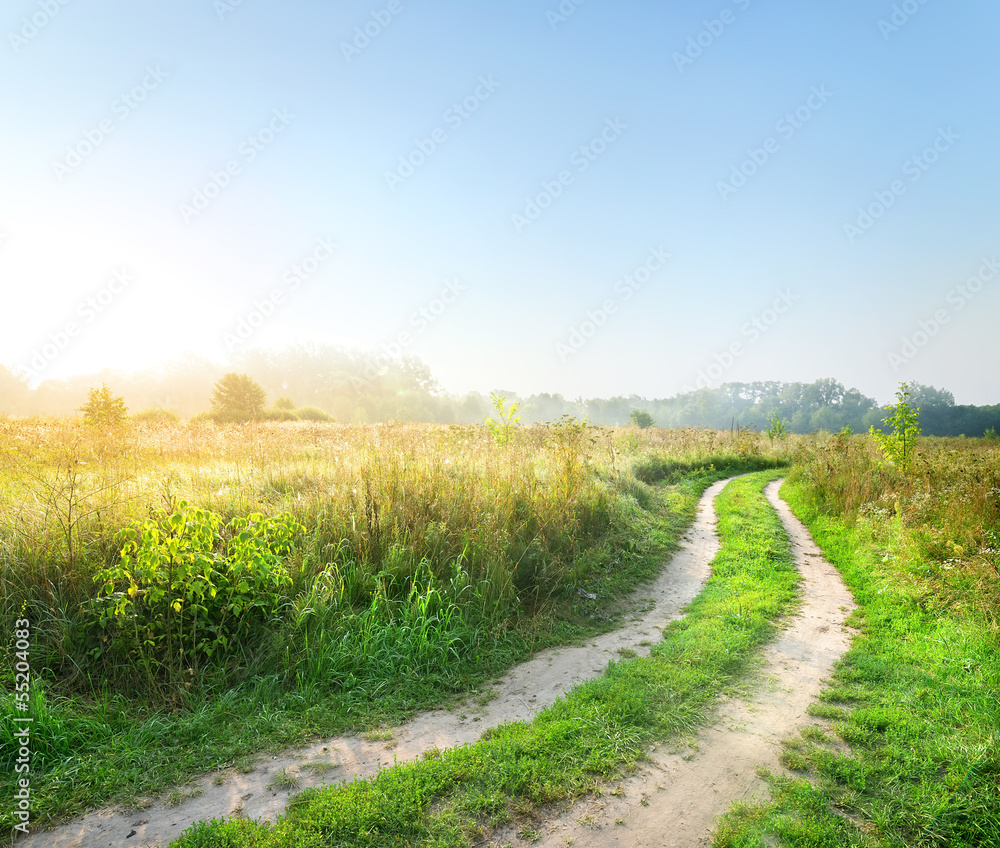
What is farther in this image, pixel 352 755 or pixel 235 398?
pixel 235 398

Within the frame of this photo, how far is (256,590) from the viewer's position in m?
4.92

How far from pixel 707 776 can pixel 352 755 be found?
2536mm

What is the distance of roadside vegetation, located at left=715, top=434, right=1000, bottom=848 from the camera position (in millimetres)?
2885

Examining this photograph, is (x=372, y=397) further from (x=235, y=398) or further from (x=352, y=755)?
(x=352, y=755)

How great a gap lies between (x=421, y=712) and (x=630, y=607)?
3729mm

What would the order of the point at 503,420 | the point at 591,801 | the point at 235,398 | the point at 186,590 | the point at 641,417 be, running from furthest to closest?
the point at 641,417 < the point at 235,398 < the point at 503,420 < the point at 186,590 < the point at 591,801

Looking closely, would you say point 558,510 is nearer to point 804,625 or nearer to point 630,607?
point 630,607

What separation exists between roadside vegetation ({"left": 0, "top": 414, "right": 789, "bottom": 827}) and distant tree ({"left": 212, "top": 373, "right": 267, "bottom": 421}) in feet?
91.8

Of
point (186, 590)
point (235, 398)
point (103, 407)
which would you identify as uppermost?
point (235, 398)

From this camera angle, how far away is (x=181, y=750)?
3.67 meters

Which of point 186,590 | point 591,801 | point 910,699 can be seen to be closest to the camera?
point 591,801
